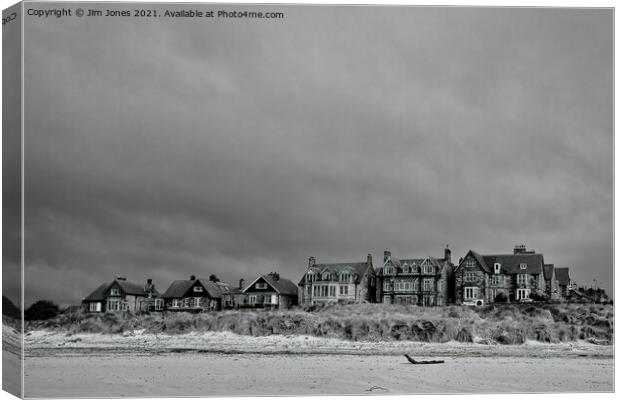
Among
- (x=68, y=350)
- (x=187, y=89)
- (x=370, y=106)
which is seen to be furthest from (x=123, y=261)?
(x=370, y=106)

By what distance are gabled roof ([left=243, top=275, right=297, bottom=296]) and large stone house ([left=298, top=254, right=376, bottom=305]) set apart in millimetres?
180

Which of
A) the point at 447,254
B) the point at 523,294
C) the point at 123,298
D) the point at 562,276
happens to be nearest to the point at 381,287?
the point at 447,254

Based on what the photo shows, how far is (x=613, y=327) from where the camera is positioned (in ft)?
56.7

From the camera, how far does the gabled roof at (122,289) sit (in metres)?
17.0

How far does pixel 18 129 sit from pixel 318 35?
18.4 ft

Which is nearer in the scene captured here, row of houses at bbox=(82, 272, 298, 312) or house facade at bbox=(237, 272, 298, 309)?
row of houses at bbox=(82, 272, 298, 312)

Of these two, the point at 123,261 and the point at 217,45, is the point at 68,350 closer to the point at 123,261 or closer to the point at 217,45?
the point at 123,261

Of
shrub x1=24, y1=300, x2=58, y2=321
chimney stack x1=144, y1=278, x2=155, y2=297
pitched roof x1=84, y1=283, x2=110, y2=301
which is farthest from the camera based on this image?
chimney stack x1=144, y1=278, x2=155, y2=297

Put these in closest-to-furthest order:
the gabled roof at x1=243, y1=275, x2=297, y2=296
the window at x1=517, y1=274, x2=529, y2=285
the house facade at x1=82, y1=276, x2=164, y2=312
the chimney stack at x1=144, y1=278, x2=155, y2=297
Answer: the house facade at x1=82, y1=276, x2=164, y2=312, the chimney stack at x1=144, y1=278, x2=155, y2=297, the window at x1=517, y1=274, x2=529, y2=285, the gabled roof at x1=243, y1=275, x2=297, y2=296

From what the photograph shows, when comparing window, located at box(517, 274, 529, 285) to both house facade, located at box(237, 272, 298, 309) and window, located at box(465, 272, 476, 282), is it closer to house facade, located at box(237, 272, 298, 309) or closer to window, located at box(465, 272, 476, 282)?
window, located at box(465, 272, 476, 282)

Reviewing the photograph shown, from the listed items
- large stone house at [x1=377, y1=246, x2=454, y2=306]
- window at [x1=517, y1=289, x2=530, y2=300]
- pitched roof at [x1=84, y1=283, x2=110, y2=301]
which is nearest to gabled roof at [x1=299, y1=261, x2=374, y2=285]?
large stone house at [x1=377, y1=246, x2=454, y2=306]

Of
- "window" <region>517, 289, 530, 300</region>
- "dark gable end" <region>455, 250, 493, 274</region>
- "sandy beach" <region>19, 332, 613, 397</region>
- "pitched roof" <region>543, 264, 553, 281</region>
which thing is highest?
"dark gable end" <region>455, 250, 493, 274</region>

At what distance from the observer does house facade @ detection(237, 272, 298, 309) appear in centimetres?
1828

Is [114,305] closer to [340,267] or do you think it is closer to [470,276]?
[340,267]
